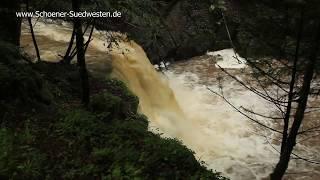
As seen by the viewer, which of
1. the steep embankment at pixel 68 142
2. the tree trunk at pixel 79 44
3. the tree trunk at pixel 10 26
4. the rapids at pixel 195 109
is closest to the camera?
the steep embankment at pixel 68 142

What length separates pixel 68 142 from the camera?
706 centimetres

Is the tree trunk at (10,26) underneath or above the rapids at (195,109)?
above

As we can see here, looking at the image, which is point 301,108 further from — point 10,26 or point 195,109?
point 195,109

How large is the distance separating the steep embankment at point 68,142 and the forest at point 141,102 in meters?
0.02

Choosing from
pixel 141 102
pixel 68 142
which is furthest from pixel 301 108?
pixel 141 102

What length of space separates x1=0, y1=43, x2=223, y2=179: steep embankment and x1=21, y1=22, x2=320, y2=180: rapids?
2911 millimetres

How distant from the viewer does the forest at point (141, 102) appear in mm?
6801

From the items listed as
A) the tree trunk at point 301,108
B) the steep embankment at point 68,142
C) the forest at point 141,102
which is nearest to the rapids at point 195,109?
the forest at point 141,102

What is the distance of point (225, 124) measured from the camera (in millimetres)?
13531

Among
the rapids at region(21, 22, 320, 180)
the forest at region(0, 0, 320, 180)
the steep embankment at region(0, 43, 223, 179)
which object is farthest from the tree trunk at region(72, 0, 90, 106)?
the rapids at region(21, 22, 320, 180)

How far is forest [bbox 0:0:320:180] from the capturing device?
268 inches

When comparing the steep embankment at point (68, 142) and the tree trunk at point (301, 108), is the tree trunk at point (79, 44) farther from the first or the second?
the tree trunk at point (301, 108)

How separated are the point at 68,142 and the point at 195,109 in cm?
797

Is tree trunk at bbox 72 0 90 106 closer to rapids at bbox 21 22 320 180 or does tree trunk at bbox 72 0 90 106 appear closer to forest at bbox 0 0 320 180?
forest at bbox 0 0 320 180
